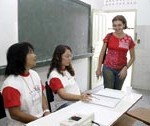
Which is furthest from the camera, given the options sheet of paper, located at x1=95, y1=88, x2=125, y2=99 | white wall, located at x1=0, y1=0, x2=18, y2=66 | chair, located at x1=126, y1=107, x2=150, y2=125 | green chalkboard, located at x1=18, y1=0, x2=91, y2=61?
green chalkboard, located at x1=18, y1=0, x2=91, y2=61

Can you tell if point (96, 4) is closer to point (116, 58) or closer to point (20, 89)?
point (116, 58)

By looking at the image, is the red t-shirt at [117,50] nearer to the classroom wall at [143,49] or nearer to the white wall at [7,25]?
the white wall at [7,25]

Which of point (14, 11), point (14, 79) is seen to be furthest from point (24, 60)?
point (14, 11)

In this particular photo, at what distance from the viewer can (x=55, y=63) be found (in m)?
2.09

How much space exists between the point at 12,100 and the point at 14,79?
0.16 metres

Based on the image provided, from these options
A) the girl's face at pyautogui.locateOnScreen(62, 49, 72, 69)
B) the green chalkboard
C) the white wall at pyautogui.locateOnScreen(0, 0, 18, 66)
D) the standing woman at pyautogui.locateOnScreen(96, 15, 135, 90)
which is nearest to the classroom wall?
the green chalkboard

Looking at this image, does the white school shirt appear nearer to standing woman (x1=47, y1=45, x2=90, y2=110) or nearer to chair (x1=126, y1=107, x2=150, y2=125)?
standing woman (x1=47, y1=45, x2=90, y2=110)

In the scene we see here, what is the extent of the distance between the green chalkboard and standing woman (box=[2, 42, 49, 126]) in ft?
3.77

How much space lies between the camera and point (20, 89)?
163 cm

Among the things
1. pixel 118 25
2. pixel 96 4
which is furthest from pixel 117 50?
pixel 96 4

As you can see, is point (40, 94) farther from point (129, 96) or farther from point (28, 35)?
point (28, 35)

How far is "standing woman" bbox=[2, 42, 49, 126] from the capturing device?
62.9 inches

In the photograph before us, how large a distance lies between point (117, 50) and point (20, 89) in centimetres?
142

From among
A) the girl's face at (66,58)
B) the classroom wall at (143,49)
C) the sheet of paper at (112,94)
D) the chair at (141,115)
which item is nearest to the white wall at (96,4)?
the classroom wall at (143,49)
